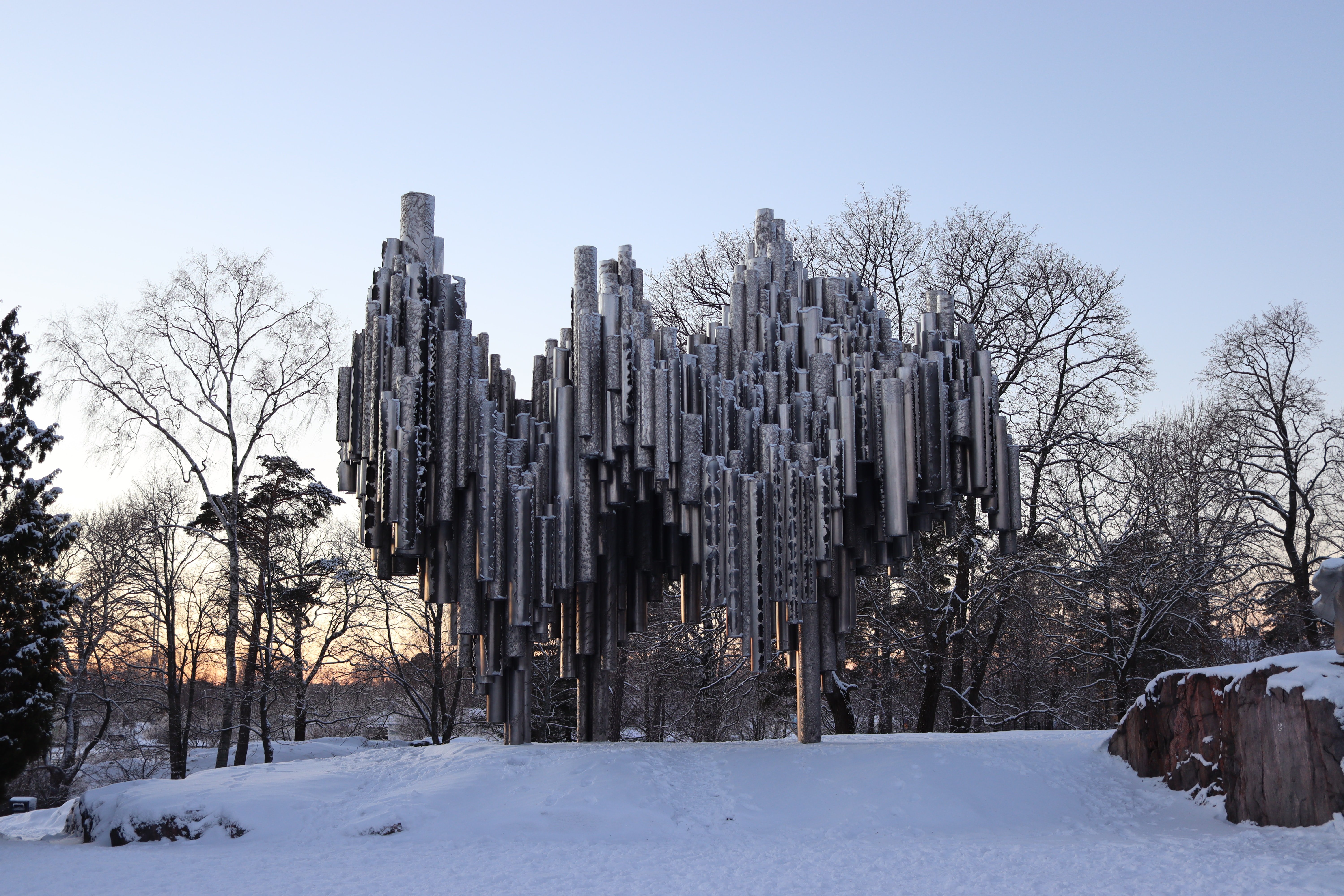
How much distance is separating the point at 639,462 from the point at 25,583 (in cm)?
709

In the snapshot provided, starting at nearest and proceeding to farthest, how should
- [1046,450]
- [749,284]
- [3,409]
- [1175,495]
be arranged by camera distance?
[3,409] → [749,284] → [1046,450] → [1175,495]

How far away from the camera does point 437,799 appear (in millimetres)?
10164

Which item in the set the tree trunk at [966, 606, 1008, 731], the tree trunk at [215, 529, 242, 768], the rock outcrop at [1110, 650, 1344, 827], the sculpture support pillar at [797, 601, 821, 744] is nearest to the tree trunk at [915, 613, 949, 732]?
the tree trunk at [966, 606, 1008, 731]

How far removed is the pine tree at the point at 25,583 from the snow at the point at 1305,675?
1203cm

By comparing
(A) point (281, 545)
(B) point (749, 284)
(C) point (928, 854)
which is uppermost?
(B) point (749, 284)

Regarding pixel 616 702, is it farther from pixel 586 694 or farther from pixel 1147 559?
pixel 1147 559

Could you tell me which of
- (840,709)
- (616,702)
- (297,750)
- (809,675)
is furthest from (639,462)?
(297,750)

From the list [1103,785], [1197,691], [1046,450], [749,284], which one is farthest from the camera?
[1046,450]

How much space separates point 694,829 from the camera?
32.0ft

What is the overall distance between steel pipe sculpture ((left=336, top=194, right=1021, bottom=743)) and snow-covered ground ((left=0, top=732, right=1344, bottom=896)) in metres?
1.58

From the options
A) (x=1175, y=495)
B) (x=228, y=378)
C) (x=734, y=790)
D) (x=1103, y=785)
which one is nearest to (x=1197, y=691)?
(x=1103, y=785)

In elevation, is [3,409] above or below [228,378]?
below

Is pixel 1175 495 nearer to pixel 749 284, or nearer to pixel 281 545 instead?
pixel 749 284

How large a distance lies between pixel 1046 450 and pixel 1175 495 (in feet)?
13.5
